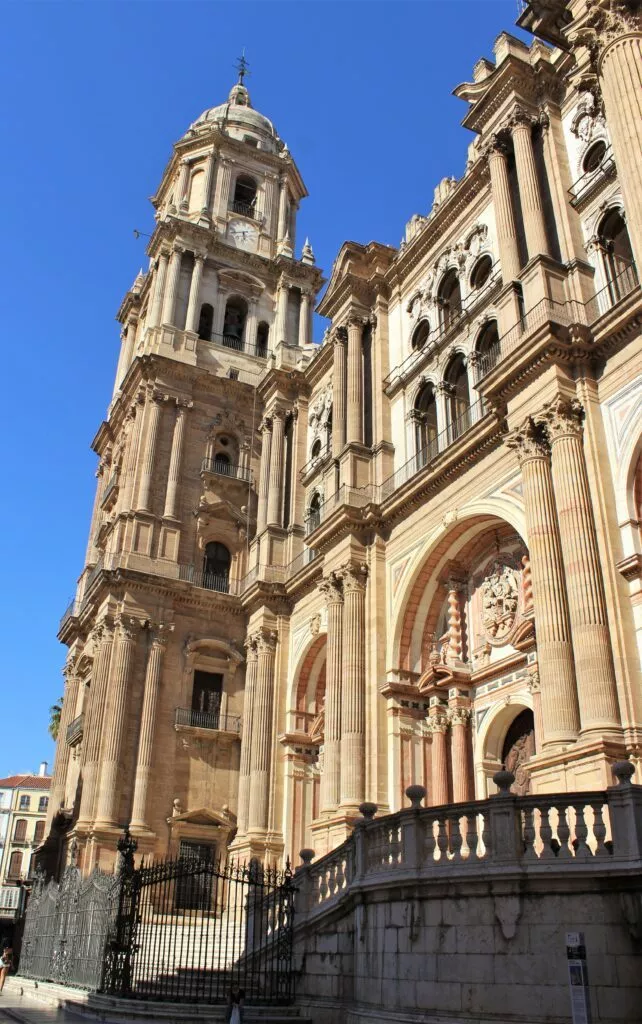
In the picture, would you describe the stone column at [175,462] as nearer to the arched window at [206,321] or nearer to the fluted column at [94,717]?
the arched window at [206,321]

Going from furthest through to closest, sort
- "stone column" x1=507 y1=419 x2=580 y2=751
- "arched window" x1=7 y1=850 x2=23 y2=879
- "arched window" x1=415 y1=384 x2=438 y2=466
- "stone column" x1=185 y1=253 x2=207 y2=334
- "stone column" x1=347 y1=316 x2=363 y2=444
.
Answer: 1. "arched window" x1=7 y1=850 x2=23 y2=879
2. "stone column" x1=185 y1=253 x2=207 y2=334
3. "stone column" x1=347 y1=316 x2=363 y2=444
4. "arched window" x1=415 y1=384 x2=438 y2=466
5. "stone column" x1=507 y1=419 x2=580 y2=751

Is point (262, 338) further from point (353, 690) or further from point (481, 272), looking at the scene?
point (353, 690)

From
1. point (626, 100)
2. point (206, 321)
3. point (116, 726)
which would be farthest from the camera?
point (206, 321)

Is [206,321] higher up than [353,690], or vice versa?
[206,321]

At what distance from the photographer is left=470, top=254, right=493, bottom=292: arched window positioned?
23.5 m

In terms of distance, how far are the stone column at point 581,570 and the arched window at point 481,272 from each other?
7013mm

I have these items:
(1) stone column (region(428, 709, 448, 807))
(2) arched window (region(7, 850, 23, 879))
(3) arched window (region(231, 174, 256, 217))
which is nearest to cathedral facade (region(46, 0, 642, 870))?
(1) stone column (region(428, 709, 448, 807))

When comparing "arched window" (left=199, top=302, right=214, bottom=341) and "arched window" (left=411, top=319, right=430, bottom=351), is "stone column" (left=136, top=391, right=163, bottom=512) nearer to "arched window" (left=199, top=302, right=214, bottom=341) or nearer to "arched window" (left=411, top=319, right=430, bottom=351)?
"arched window" (left=199, top=302, right=214, bottom=341)

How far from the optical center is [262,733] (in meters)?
27.7

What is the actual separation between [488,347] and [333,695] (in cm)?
942

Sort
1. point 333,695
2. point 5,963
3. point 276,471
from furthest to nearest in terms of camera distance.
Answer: point 276,471, point 5,963, point 333,695

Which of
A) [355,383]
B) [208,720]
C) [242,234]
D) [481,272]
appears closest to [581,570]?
[481,272]

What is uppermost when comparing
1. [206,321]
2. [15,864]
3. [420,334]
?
[206,321]

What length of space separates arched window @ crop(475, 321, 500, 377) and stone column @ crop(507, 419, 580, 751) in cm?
419
